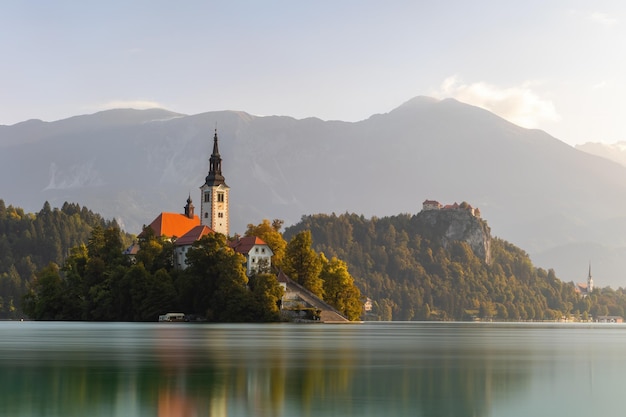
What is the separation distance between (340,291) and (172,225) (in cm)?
3953

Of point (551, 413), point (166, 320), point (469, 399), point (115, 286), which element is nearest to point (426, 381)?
point (469, 399)

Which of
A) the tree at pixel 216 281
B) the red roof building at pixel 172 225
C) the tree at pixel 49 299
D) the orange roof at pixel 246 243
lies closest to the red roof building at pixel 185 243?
the orange roof at pixel 246 243

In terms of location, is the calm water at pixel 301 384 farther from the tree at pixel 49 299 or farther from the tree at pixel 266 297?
the tree at pixel 49 299

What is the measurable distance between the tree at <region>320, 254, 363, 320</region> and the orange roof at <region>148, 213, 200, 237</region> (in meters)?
31.7

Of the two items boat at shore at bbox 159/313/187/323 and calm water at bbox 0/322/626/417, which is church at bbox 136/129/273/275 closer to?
boat at shore at bbox 159/313/187/323

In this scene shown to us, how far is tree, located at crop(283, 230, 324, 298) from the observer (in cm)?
16400

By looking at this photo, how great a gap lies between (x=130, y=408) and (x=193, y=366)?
54.2 feet

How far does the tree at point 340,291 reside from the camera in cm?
17012

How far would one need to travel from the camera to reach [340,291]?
565 ft

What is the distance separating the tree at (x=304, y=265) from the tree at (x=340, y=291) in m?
3.24

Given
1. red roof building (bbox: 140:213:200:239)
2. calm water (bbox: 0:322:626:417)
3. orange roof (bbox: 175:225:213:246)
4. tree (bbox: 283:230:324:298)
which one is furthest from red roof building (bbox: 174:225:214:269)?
calm water (bbox: 0:322:626:417)

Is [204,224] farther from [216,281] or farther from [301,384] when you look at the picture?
[301,384]

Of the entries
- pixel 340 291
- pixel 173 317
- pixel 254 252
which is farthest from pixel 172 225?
pixel 173 317

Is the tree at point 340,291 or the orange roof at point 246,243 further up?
the orange roof at point 246,243
